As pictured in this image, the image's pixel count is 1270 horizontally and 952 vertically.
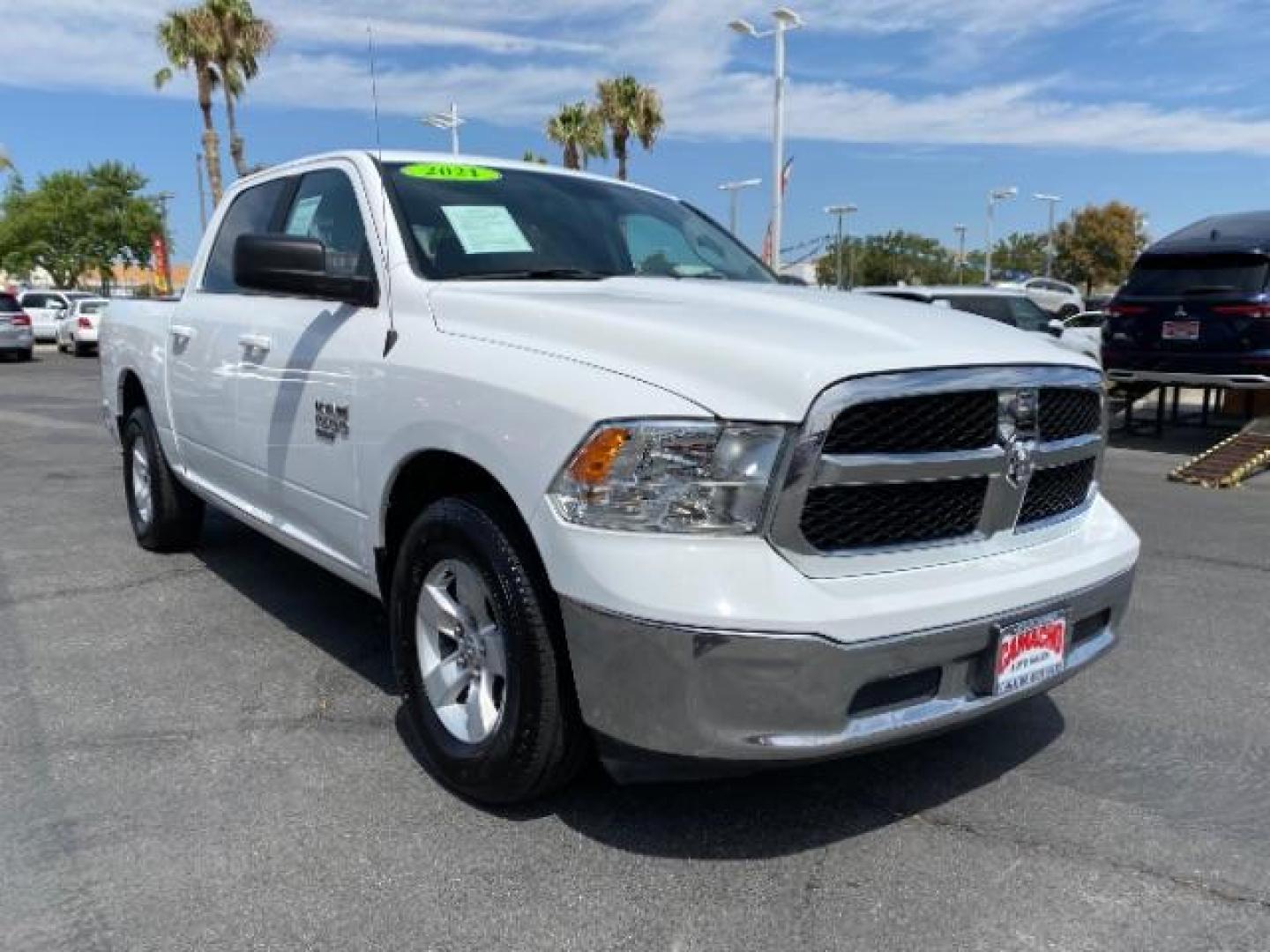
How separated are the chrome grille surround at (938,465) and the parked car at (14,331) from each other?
86.8 feet

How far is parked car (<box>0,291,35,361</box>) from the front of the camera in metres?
24.3

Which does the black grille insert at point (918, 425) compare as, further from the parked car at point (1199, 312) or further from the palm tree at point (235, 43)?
the palm tree at point (235, 43)

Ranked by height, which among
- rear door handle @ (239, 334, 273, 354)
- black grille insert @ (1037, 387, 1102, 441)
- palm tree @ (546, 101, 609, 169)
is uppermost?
palm tree @ (546, 101, 609, 169)

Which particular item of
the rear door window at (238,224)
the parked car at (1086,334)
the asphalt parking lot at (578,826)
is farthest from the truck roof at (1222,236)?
the rear door window at (238,224)

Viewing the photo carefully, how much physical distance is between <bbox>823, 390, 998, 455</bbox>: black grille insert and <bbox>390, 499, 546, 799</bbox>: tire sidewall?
2.85ft

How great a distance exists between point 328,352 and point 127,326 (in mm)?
2894

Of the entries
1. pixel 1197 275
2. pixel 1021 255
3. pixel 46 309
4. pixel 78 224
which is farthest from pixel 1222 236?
Result: pixel 1021 255

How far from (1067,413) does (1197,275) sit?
30.0ft

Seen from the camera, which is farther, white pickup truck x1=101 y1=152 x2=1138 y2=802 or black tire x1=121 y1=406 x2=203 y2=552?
black tire x1=121 y1=406 x2=203 y2=552

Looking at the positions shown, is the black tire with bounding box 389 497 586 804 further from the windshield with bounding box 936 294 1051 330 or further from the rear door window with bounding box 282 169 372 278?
the windshield with bounding box 936 294 1051 330

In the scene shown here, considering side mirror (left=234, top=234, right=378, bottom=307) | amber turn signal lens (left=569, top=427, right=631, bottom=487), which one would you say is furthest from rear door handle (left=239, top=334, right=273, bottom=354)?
amber turn signal lens (left=569, top=427, right=631, bottom=487)

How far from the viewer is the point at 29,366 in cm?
2344

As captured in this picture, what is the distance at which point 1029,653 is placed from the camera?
8.98 ft

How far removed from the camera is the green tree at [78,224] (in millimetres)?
58625
